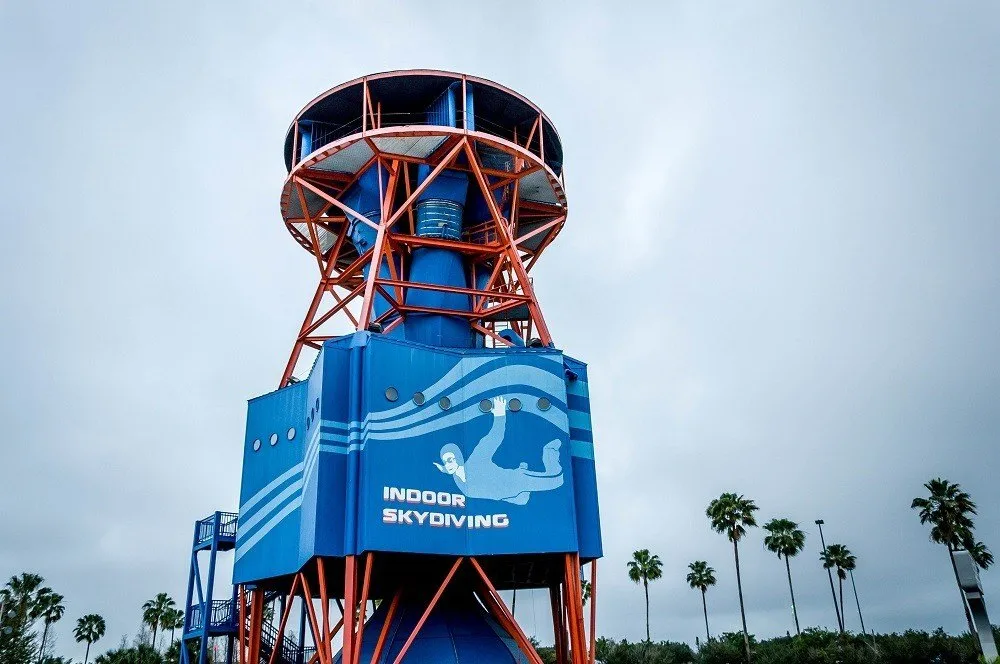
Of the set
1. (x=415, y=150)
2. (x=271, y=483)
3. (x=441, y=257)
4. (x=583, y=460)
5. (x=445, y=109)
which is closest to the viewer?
(x=583, y=460)

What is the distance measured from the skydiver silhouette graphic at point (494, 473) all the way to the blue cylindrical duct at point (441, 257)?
7.56 m

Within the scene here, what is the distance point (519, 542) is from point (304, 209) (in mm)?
18023

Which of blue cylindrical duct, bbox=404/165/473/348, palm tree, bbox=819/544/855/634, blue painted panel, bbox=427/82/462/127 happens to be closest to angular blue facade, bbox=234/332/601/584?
blue cylindrical duct, bbox=404/165/473/348

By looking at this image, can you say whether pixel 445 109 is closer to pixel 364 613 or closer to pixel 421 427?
pixel 421 427

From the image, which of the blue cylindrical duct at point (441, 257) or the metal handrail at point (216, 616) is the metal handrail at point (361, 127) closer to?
the blue cylindrical duct at point (441, 257)

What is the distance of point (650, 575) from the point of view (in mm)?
79188

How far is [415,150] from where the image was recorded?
34.8 meters

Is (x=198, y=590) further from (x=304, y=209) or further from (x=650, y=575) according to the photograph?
(x=650, y=575)

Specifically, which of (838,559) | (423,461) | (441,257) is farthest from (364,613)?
(838,559)

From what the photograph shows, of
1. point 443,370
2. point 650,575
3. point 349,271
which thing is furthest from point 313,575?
point 650,575

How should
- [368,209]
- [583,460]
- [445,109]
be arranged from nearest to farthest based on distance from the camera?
[583,460], [445,109], [368,209]

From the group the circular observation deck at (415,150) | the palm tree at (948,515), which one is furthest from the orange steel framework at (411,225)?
the palm tree at (948,515)

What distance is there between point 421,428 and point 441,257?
10.5 metres

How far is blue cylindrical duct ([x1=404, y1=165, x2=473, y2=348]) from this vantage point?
1401 inches
